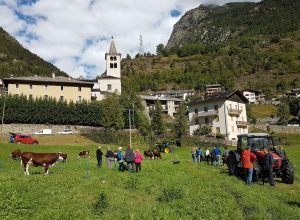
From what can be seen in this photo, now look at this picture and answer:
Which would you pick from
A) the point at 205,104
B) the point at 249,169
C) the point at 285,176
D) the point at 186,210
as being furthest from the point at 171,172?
the point at 205,104

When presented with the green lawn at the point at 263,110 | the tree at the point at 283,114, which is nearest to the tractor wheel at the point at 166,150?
the tree at the point at 283,114

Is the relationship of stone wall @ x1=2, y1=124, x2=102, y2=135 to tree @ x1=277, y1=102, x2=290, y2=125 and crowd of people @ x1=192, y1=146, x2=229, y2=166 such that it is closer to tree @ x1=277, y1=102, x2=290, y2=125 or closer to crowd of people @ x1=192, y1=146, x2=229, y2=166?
crowd of people @ x1=192, y1=146, x2=229, y2=166

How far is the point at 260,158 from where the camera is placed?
20.5m

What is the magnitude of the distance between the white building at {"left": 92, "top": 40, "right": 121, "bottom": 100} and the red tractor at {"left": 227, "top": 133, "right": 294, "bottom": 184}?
2821 inches

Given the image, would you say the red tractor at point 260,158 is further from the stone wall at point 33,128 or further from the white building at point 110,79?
→ the white building at point 110,79

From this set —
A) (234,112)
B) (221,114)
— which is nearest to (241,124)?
(234,112)

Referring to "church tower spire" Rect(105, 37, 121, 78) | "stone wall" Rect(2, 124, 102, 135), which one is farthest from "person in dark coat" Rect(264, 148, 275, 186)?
"church tower spire" Rect(105, 37, 121, 78)

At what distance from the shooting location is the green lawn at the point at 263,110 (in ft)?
389

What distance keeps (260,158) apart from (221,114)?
6094 centimetres

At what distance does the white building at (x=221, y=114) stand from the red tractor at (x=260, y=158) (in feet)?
184

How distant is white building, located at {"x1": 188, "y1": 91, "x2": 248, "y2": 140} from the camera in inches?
3162

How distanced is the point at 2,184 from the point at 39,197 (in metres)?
1.92

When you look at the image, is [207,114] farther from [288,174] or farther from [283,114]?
[288,174]

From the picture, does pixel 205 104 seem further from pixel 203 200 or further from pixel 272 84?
pixel 272 84
